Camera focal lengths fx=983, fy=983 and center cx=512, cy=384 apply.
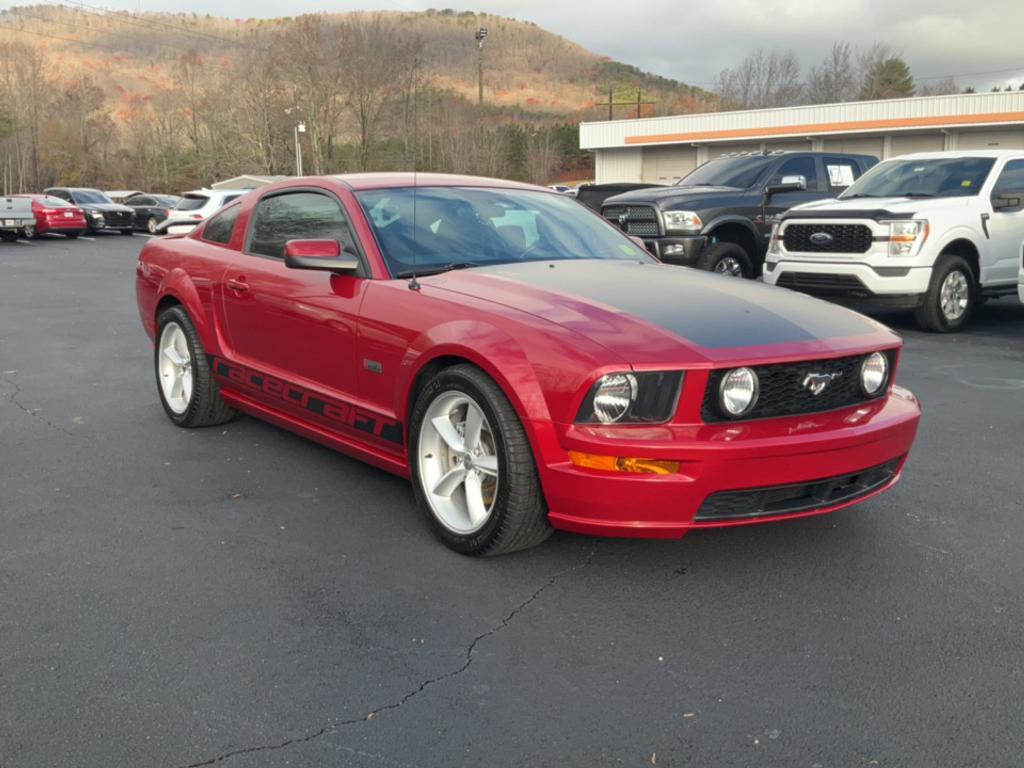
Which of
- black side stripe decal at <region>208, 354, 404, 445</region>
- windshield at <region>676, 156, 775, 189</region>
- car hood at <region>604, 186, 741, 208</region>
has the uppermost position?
windshield at <region>676, 156, 775, 189</region>

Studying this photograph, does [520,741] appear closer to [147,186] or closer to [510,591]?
[510,591]

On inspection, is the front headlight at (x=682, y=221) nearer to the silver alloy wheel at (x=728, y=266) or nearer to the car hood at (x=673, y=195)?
the car hood at (x=673, y=195)

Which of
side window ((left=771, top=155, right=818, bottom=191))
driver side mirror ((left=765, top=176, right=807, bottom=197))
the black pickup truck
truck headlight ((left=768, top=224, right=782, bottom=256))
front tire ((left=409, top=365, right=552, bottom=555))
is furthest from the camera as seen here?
side window ((left=771, top=155, right=818, bottom=191))

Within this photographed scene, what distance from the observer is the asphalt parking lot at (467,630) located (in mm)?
2594

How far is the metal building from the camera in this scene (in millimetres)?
42500

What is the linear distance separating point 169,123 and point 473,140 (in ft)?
108

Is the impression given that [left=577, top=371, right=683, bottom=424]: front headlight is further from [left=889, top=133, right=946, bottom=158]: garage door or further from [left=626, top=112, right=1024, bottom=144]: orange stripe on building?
[left=889, top=133, right=946, bottom=158]: garage door

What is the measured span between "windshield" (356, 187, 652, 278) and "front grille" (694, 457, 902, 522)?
5.49 feet

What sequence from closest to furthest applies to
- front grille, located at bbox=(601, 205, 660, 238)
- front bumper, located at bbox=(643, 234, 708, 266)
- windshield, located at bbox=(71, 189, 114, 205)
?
front bumper, located at bbox=(643, 234, 708, 266)
front grille, located at bbox=(601, 205, 660, 238)
windshield, located at bbox=(71, 189, 114, 205)

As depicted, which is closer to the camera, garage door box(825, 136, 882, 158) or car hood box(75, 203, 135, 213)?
car hood box(75, 203, 135, 213)

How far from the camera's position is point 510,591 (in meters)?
3.52

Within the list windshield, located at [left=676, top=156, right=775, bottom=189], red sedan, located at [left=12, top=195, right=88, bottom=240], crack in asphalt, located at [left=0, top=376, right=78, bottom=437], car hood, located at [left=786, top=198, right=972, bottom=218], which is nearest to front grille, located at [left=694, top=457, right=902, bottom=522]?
crack in asphalt, located at [left=0, top=376, right=78, bottom=437]

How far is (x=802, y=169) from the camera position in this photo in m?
12.6

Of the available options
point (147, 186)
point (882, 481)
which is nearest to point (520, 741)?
point (882, 481)
